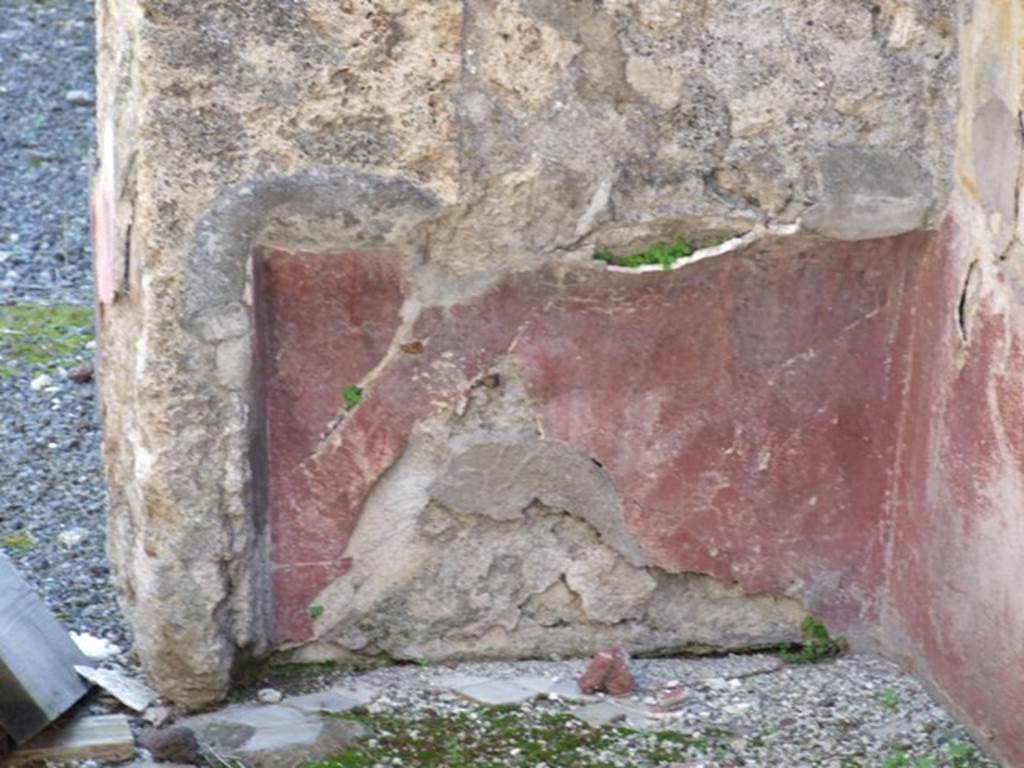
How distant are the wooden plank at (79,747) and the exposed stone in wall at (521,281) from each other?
0.13 metres

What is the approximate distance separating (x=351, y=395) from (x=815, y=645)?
35.1 inches

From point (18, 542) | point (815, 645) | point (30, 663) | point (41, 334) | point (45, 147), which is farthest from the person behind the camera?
point (45, 147)

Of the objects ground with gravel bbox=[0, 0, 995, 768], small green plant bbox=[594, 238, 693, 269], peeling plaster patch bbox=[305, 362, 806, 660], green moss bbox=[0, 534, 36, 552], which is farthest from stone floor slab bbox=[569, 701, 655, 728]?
green moss bbox=[0, 534, 36, 552]

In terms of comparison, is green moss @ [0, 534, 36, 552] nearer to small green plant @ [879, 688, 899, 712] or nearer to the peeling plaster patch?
the peeling plaster patch

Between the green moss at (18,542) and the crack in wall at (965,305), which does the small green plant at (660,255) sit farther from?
the green moss at (18,542)

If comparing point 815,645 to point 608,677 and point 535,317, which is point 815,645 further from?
point 535,317

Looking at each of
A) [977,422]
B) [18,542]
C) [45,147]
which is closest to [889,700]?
[977,422]

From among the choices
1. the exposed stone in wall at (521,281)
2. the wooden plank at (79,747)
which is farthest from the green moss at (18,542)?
the wooden plank at (79,747)

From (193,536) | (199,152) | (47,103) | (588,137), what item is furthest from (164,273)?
(47,103)

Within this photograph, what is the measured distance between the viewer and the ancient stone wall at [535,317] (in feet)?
9.14

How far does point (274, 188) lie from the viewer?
2.80 meters

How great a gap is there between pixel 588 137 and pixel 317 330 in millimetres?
511

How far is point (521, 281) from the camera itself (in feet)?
9.78

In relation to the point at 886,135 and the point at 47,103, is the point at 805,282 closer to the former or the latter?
the point at 886,135
